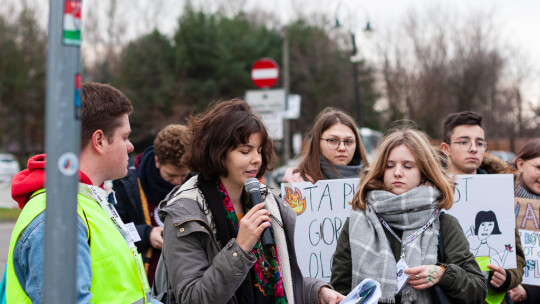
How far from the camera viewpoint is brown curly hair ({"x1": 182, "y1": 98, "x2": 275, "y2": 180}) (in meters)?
2.59

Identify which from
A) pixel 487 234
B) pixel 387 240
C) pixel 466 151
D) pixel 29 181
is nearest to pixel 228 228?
pixel 29 181

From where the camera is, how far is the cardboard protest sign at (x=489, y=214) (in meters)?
3.83

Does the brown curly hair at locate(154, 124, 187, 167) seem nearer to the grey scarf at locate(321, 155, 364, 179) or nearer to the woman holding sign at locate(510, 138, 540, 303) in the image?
the grey scarf at locate(321, 155, 364, 179)

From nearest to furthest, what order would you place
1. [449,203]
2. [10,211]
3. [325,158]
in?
1. [449,203]
2. [325,158]
3. [10,211]

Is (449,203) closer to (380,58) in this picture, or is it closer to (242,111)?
(242,111)

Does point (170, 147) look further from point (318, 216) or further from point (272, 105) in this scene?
point (272, 105)

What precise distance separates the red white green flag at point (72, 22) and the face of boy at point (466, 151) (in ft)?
11.6

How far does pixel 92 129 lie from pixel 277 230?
955mm

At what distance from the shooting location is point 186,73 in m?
39.1

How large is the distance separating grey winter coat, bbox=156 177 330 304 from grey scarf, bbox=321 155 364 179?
79.0 inches

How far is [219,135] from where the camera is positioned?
260 cm

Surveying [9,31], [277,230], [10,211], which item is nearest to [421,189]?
[277,230]

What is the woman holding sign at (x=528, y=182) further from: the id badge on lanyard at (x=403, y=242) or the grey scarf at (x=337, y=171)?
the id badge on lanyard at (x=403, y=242)

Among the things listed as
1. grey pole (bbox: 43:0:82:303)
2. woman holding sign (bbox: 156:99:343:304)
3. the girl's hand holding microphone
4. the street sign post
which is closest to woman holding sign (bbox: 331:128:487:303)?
woman holding sign (bbox: 156:99:343:304)
